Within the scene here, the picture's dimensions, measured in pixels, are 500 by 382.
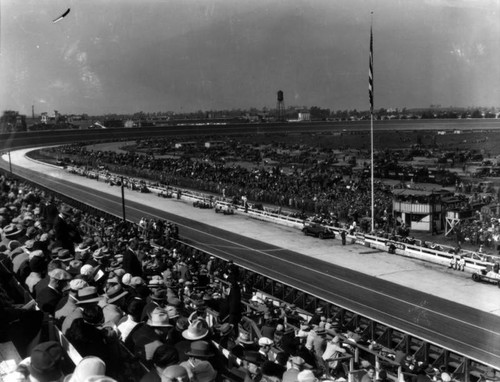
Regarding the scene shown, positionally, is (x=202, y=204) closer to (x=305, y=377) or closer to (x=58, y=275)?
(x=58, y=275)

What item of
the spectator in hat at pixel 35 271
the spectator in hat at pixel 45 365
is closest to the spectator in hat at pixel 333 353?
the spectator in hat at pixel 35 271

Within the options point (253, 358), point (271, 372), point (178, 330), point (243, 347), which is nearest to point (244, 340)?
point (243, 347)

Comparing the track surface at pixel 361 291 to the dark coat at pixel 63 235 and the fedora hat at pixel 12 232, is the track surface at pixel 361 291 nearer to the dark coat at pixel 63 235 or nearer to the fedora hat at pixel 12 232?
the dark coat at pixel 63 235

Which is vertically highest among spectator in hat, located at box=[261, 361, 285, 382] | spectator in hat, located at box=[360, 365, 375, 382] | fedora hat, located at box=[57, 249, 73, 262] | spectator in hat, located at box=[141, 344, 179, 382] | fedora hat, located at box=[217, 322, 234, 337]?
spectator in hat, located at box=[141, 344, 179, 382]

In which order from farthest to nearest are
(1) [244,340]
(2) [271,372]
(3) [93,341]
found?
(1) [244,340]
(2) [271,372]
(3) [93,341]

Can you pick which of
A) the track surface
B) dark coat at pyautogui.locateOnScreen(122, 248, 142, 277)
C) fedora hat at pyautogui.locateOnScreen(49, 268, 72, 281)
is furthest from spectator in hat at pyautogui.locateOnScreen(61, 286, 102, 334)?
the track surface

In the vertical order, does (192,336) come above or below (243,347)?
above

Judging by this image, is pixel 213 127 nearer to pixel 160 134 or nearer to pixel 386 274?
pixel 160 134

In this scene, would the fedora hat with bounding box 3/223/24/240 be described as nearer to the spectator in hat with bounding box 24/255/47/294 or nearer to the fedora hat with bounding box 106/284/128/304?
the spectator in hat with bounding box 24/255/47/294
